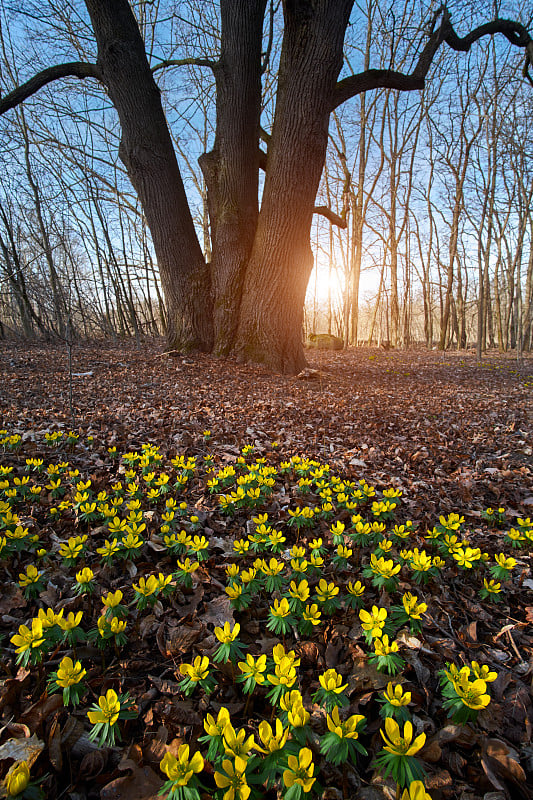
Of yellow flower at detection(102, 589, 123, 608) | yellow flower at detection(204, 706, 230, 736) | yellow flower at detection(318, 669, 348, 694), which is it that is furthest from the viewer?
yellow flower at detection(102, 589, 123, 608)

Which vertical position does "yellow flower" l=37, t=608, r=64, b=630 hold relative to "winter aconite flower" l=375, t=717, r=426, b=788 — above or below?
above

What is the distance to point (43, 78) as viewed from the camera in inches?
217

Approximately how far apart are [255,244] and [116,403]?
11.9ft

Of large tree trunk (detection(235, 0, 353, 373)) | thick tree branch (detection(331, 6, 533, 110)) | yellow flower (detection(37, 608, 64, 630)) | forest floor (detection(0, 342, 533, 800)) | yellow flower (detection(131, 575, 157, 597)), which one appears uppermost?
thick tree branch (detection(331, 6, 533, 110))

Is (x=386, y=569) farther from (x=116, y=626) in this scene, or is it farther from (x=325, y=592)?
(x=116, y=626)

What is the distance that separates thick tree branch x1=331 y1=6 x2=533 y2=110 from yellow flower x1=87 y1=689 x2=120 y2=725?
747 cm

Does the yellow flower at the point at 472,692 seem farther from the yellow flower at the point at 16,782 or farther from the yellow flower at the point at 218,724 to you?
the yellow flower at the point at 16,782

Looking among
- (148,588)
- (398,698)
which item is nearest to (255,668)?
(398,698)

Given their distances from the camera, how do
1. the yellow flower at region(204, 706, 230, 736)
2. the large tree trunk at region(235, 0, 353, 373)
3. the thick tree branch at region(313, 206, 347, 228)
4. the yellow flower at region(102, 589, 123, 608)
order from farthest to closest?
the thick tree branch at region(313, 206, 347, 228)
the large tree trunk at region(235, 0, 353, 373)
the yellow flower at region(102, 589, 123, 608)
the yellow flower at region(204, 706, 230, 736)

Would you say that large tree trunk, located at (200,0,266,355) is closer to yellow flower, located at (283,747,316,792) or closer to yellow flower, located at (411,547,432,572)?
yellow flower, located at (411,547,432,572)

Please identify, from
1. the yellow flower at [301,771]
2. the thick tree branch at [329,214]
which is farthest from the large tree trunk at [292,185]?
the yellow flower at [301,771]

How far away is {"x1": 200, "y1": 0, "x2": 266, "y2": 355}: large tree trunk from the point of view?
5789 mm

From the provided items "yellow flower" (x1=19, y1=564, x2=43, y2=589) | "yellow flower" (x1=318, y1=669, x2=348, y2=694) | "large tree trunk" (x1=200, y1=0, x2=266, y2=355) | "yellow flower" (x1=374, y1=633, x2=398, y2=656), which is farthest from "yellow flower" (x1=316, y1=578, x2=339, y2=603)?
"large tree trunk" (x1=200, y1=0, x2=266, y2=355)

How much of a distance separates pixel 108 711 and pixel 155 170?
7092 mm
